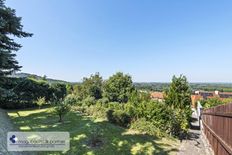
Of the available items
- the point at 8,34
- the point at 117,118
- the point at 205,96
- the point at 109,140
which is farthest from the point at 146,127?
the point at 205,96

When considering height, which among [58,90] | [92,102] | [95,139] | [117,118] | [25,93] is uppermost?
[58,90]

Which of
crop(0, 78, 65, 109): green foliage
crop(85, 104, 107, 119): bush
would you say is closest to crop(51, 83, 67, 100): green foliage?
crop(0, 78, 65, 109): green foliage

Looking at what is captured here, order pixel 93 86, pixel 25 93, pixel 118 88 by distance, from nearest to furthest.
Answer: pixel 25 93
pixel 93 86
pixel 118 88

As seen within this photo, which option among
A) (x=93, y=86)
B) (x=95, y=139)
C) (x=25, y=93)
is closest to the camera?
(x=95, y=139)

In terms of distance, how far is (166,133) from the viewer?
11984mm

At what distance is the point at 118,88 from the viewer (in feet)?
97.6

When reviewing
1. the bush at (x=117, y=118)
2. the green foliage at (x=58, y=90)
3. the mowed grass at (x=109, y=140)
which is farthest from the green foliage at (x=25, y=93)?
the bush at (x=117, y=118)

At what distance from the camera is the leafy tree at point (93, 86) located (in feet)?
85.9

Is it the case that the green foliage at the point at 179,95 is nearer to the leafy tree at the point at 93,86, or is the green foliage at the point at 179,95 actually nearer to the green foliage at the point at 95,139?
the green foliage at the point at 95,139

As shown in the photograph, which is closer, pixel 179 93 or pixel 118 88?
pixel 179 93

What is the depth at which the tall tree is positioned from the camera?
436 inches

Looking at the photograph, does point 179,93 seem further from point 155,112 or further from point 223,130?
point 223,130

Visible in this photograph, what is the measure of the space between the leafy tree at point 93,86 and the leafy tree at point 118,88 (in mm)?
1114

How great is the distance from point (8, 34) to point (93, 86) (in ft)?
50.9
